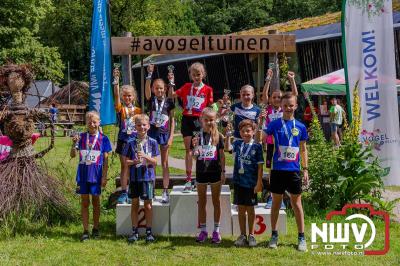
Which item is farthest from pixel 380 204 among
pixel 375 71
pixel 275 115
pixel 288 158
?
pixel 288 158

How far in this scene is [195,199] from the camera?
6.68 m

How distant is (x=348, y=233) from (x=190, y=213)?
1937 millimetres

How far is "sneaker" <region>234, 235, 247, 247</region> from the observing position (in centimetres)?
612

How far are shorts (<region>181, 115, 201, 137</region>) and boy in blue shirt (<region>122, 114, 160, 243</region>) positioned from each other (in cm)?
86

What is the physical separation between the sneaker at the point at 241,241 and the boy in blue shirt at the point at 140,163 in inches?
38.9

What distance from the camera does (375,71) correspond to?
884cm

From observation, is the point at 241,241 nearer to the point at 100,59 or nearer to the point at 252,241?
the point at 252,241

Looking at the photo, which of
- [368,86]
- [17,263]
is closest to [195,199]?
[17,263]

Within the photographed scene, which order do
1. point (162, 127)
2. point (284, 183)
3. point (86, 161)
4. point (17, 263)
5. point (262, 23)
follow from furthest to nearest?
point (262, 23), point (162, 127), point (86, 161), point (284, 183), point (17, 263)

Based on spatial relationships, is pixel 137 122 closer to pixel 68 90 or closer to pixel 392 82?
pixel 392 82

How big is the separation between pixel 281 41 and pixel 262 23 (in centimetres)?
5394

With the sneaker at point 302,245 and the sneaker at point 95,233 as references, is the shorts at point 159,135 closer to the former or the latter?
the sneaker at point 95,233

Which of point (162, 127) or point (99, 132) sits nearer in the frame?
point (99, 132)

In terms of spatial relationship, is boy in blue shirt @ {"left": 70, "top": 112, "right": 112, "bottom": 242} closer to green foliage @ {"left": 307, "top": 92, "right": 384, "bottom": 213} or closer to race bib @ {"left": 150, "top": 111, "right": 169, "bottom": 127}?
race bib @ {"left": 150, "top": 111, "right": 169, "bottom": 127}
